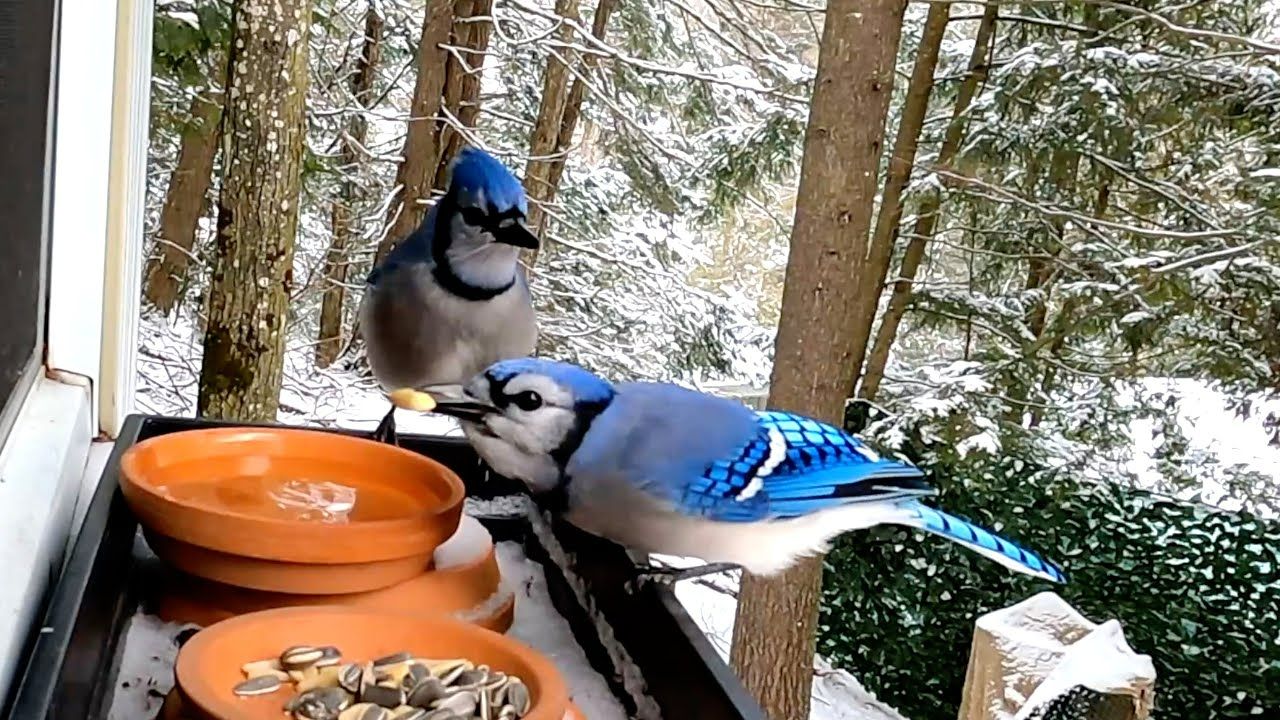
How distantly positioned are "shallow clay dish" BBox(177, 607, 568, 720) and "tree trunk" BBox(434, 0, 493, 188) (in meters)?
3.69

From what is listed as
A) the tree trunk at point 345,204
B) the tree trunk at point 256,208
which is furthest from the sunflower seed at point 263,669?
the tree trunk at point 345,204

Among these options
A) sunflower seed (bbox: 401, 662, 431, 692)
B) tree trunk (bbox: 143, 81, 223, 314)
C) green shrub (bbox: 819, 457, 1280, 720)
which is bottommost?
green shrub (bbox: 819, 457, 1280, 720)

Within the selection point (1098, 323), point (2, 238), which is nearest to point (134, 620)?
point (2, 238)

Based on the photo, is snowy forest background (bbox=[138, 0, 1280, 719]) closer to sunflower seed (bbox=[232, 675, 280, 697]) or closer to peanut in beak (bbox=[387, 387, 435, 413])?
peanut in beak (bbox=[387, 387, 435, 413])

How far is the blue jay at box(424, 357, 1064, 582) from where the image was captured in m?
1.00

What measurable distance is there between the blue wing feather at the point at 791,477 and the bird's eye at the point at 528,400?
0.45 feet

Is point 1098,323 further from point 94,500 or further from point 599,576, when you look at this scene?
point 94,500

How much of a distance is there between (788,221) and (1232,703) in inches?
111

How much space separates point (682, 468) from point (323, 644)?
17.7 inches

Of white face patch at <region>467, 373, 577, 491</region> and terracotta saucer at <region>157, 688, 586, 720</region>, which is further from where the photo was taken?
white face patch at <region>467, 373, 577, 491</region>

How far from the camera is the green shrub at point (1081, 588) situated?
3.05 m

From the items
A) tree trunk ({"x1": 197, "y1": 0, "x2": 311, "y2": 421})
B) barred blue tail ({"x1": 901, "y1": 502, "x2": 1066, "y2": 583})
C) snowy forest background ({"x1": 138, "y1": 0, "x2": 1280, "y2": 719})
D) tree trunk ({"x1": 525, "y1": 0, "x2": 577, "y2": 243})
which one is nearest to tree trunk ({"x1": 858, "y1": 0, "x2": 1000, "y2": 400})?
snowy forest background ({"x1": 138, "y1": 0, "x2": 1280, "y2": 719})

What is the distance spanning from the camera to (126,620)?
0.75 m

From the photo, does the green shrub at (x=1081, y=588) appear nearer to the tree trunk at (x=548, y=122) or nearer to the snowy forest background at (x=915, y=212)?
the snowy forest background at (x=915, y=212)
